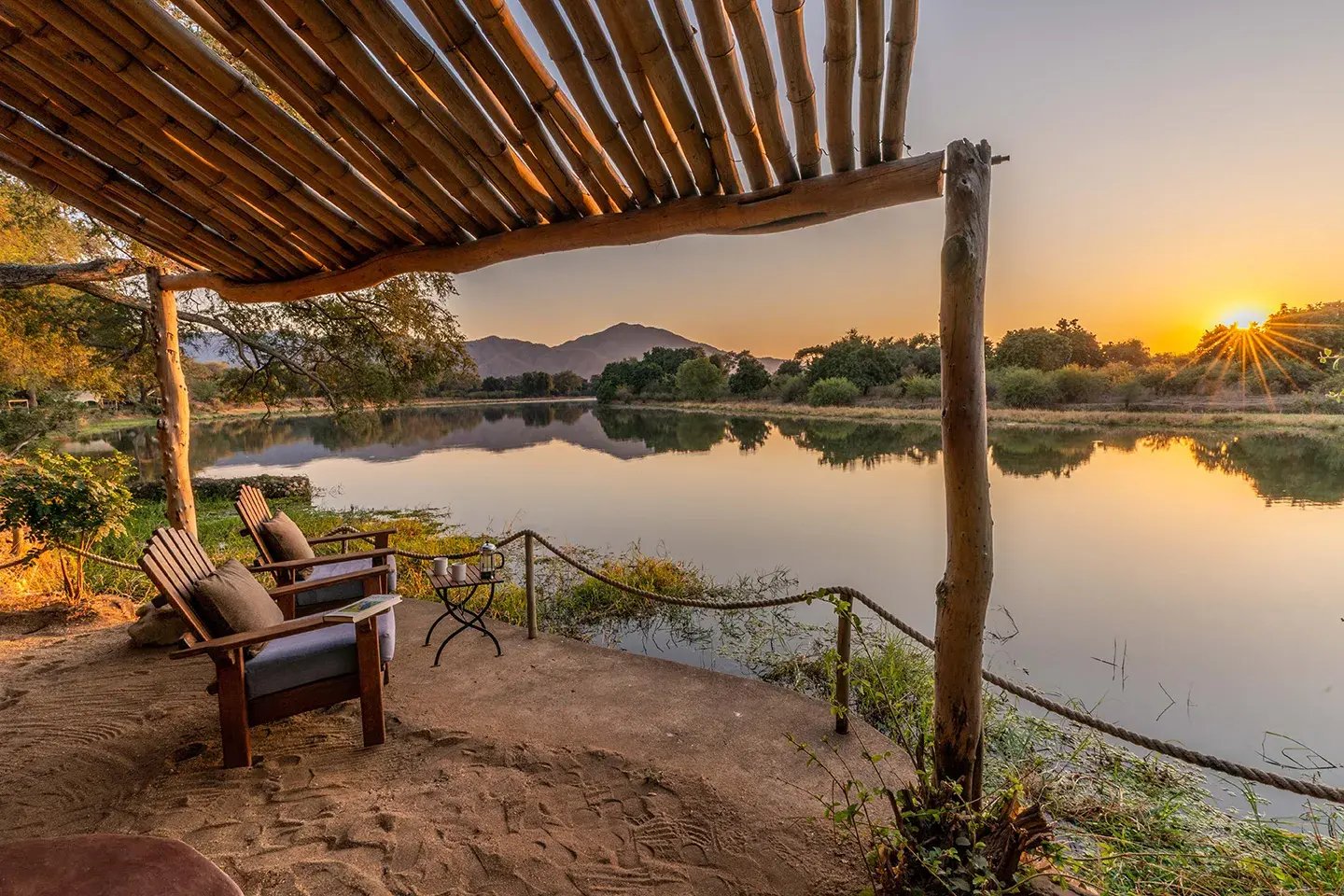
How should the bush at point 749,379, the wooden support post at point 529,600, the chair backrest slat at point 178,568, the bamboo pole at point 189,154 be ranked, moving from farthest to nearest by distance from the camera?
the bush at point 749,379 → the wooden support post at point 529,600 → the chair backrest slat at point 178,568 → the bamboo pole at point 189,154

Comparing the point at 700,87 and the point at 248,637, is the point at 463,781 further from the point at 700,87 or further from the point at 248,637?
the point at 700,87

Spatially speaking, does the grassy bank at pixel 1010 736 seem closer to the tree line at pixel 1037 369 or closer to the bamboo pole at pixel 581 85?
the bamboo pole at pixel 581 85

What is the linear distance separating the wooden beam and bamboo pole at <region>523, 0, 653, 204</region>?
0.21 meters

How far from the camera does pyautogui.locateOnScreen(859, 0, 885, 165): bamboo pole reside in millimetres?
1609

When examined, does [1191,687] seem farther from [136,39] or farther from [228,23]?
[136,39]

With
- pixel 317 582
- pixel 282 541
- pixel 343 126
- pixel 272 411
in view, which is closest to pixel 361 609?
pixel 317 582

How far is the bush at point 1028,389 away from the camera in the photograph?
1224 inches

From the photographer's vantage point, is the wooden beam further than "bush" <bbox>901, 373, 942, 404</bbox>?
No

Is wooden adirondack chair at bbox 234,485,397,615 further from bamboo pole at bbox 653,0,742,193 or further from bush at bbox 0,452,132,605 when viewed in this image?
bamboo pole at bbox 653,0,742,193

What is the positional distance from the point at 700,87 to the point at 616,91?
297 millimetres

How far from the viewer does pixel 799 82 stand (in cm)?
183

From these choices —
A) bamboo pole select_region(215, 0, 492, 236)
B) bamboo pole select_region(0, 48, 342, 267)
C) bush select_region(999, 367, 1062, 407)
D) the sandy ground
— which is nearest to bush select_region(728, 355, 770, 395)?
bush select_region(999, 367, 1062, 407)

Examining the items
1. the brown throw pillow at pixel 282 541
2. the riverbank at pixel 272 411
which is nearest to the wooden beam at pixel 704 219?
the brown throw pillow at pixel 282 541

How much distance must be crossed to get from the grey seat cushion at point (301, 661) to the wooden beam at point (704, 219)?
209cm
